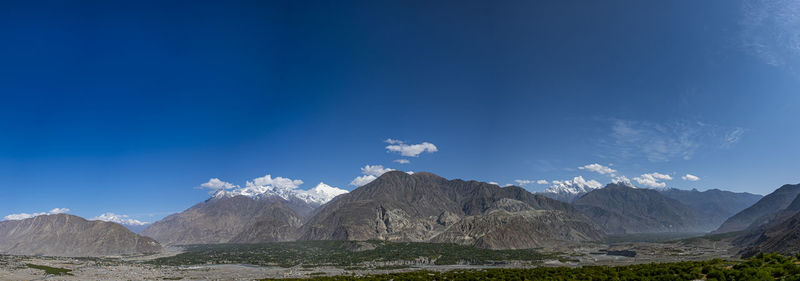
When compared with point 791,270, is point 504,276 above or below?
below

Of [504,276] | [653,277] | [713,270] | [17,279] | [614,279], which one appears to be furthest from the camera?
[17,279]

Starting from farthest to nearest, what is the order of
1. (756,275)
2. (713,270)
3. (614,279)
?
(614,279) < (713,270) < (756,275)

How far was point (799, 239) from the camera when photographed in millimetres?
136375

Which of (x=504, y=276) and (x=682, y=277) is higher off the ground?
(x=682, y=277)

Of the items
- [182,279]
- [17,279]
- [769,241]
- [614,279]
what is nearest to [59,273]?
[17,279]

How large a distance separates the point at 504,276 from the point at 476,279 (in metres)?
4.78

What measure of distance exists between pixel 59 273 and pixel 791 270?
219303 millimetres

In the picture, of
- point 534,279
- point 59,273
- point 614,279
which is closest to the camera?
point 614,279

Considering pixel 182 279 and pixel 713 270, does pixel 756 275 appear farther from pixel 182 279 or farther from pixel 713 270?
pixel 182 279

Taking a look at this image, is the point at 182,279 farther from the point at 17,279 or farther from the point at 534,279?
the point at 534,279

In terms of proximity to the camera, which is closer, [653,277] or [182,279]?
[653,277]

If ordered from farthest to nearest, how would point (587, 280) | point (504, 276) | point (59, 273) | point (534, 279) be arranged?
point (59, 273) → point (504, 276) → point (534, 279) → point (587, 280)

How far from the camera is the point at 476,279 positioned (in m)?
64.9

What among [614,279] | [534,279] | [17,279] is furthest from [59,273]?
A: [614,279]
